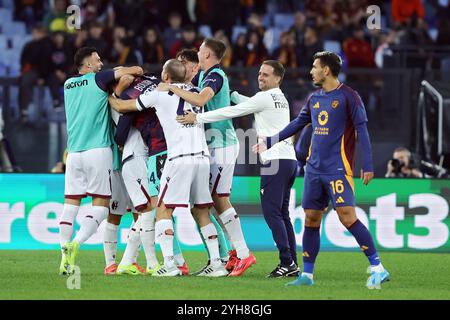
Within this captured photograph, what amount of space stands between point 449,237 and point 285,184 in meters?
4.30

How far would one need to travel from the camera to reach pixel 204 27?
23188mm

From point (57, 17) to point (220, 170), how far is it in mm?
11033

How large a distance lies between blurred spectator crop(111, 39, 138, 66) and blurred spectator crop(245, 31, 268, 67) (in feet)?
6.73

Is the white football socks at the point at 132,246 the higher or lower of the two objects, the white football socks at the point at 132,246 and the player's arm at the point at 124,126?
the lower

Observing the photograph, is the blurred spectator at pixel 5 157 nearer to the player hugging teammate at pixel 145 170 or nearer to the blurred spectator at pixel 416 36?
the player hugging teammate at pixel 145 170

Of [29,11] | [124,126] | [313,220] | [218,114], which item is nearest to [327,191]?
[313,220]

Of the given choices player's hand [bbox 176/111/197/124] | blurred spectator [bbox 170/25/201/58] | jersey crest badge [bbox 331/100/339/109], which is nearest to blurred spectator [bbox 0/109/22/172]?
blurred spectator [bbox 170/25/201/58]

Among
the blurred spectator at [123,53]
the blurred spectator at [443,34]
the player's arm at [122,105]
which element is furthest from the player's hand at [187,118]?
the blurred spectator at [443,34]

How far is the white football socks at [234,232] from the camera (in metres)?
12.1

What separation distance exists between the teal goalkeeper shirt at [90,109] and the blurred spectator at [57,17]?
33.8 feet

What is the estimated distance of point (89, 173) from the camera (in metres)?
12.1
